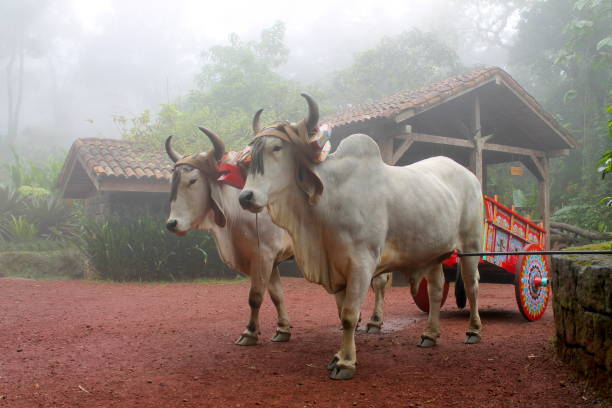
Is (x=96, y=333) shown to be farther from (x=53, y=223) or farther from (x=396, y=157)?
(x=53, y=223)

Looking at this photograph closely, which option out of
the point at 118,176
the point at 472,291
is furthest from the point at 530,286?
the point at 118,176

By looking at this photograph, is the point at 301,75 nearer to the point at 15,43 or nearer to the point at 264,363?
the point at 15,43

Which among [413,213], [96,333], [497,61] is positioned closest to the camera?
[413,213]

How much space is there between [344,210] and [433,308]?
156cm

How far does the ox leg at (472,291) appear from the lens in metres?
4.64

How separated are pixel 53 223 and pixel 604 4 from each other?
19.0m

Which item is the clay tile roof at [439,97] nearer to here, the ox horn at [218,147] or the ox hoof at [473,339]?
the ox horn at [218,147]

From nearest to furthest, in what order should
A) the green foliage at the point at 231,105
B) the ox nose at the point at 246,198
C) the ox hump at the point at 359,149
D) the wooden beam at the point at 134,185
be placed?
the ox nose at the point at 246,198, the ox hump at the point at 359,149, the wooden beam at the point at 134,185, the green foliage at the point at 231,105

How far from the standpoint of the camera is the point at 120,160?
1209 cm

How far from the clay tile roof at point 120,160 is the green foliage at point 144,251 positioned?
0.94 metres

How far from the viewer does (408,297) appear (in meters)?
8.23

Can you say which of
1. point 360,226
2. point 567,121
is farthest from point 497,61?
point 360,226

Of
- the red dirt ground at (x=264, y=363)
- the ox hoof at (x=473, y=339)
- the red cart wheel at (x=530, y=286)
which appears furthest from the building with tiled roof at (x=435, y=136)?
the ox hoof at (x=473, y=339)

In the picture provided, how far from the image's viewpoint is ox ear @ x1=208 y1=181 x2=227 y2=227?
15.3 feet
